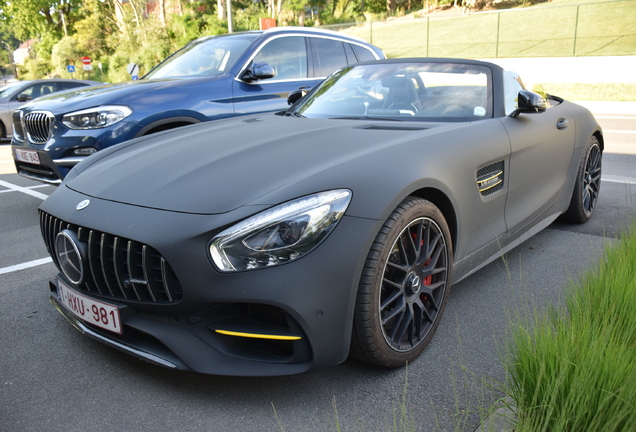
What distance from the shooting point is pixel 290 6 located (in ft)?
147

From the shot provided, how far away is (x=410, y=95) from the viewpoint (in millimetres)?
3523

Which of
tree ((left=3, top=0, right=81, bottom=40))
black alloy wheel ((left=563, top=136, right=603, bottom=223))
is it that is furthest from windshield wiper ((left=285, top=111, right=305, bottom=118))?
tree ((left=3, top=0, right=81, bottom=40))

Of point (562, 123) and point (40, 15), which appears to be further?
point (40, 15)

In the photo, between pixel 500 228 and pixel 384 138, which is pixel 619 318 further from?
pixel 384 138

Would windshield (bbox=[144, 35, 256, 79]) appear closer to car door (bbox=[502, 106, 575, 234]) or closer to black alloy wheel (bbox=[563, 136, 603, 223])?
car door (bbox=[502, 106, 575, 234])

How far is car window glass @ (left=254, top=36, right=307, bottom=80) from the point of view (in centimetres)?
593

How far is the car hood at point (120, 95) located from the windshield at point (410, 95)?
6.12ft

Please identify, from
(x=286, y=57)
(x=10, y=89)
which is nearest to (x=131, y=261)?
(x=286, y=57)

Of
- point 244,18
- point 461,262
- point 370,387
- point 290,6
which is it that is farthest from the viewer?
point 290,6

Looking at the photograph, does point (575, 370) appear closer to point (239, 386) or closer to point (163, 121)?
point (239, 386)

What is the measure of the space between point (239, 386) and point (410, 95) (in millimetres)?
2121

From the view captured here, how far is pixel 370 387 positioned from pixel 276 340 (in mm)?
488

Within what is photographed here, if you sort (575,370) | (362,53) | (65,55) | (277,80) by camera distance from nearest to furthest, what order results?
(575,370)
(277,80)
(362,53)
(65,55)

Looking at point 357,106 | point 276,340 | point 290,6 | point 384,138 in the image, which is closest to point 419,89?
point 357,106
